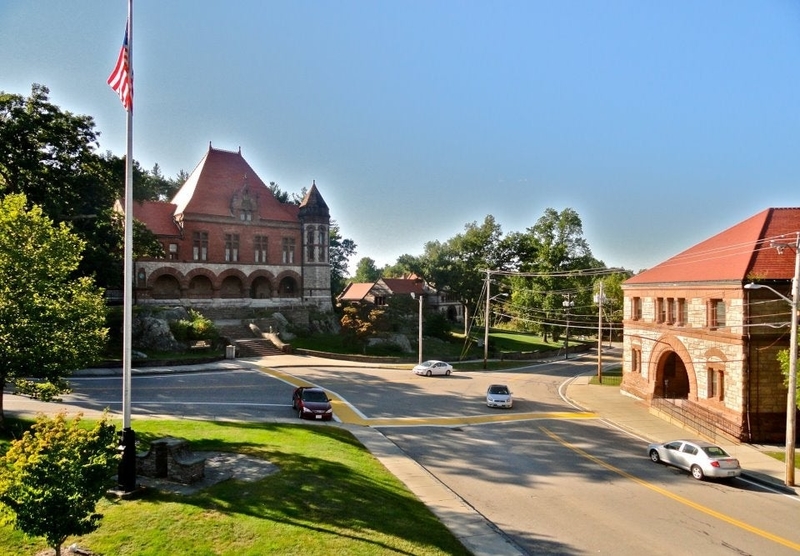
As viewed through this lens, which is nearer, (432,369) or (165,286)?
(432,369)

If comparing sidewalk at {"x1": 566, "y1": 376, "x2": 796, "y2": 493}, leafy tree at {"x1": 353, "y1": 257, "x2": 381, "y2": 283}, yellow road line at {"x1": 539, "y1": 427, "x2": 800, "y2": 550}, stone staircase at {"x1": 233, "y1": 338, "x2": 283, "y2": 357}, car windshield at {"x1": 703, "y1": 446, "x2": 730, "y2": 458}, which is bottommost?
sidewalk at {"x1": 566, "y1": 376, "x2": 796, "y2": 493}

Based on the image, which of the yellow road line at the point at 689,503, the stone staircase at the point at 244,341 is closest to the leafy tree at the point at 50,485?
the yellow road line at the point at 689,503

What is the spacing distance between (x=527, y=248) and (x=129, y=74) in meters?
63.3

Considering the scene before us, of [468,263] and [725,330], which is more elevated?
[468,263]

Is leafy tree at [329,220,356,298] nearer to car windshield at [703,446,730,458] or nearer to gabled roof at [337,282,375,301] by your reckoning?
gabled roof at [337,282,375,301]

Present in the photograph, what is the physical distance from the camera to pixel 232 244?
5494cm

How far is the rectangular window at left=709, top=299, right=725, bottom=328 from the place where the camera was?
26.9m

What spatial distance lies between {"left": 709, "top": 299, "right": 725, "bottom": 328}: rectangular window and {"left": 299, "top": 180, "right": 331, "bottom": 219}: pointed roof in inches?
1633

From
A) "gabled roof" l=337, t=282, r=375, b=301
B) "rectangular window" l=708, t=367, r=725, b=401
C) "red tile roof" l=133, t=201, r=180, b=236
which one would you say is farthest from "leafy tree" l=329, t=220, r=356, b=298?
"rectangular window" l=708, t=367, r=725, b=401

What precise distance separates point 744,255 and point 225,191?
4643 centimetres

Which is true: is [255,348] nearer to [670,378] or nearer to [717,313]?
[670,378]

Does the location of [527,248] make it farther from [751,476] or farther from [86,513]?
[86,513]

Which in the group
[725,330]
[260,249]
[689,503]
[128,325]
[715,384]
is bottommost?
[689,503]

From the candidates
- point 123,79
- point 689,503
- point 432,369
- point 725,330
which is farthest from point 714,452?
point 432,369
